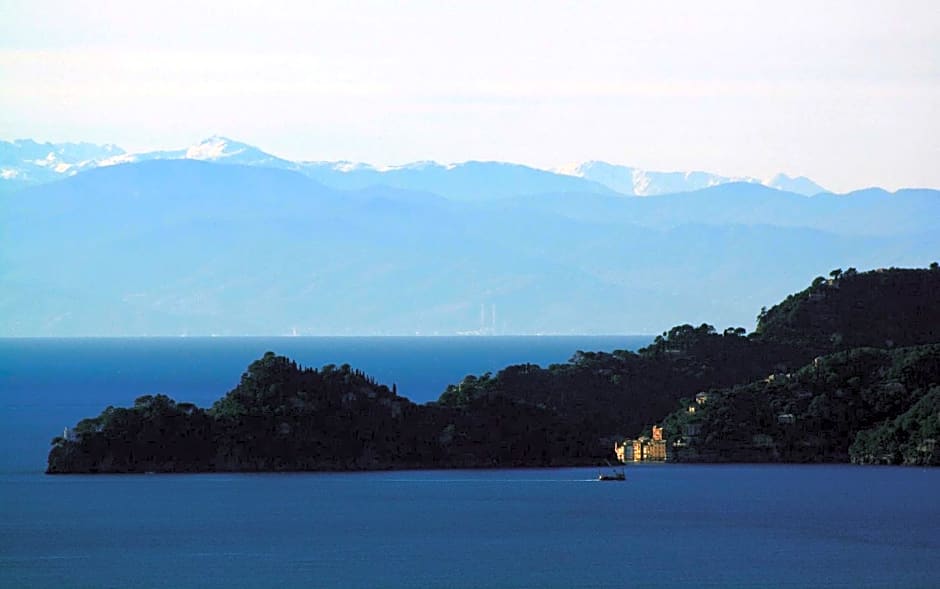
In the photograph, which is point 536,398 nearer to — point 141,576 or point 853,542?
point 853,542

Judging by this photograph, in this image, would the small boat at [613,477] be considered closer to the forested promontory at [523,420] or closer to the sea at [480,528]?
the sea at [480,528]

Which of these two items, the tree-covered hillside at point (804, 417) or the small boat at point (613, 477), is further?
the tree-covered hillside at point (804, 417)

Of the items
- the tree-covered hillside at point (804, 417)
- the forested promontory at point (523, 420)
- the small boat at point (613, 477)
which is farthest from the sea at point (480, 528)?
the tree-covered hillside at point (804, 417)

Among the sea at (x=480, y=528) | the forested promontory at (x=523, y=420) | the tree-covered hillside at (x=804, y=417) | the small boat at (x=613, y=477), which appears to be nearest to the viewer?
the sea at (x=480, y=528)

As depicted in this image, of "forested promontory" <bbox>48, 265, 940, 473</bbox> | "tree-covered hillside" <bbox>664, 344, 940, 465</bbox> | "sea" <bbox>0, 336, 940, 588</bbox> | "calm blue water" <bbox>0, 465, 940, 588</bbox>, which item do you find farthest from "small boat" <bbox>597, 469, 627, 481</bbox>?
"tree-covered hillside" <bbox>664, 344, 940, 465</bbox>

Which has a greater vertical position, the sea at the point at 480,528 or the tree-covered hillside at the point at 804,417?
the tree-covered hillside at the point at 804,417

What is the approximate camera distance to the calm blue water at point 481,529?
81.5 meters

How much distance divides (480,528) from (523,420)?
28.7 metres

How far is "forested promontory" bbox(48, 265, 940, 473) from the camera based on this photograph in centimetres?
11938

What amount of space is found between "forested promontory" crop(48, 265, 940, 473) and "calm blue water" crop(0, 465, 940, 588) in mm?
2419

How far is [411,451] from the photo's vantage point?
4850 inches

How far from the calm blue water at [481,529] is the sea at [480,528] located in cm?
14

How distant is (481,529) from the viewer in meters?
96.1

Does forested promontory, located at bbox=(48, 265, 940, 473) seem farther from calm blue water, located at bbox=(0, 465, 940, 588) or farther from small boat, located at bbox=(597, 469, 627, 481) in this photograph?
small boat, located at bbox=(597, 469, 627, 481)
